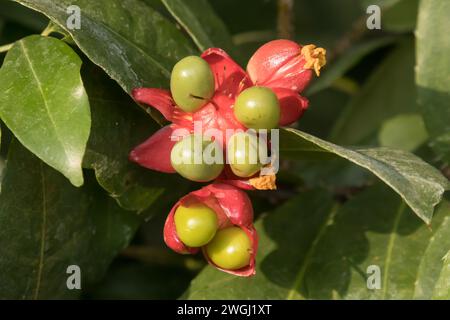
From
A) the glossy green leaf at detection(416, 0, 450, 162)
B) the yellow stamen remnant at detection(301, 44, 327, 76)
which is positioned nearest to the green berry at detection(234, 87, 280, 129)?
the yellow stamen remnant at detection(301, 44, 327, 76)

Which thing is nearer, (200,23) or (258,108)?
(258,108)

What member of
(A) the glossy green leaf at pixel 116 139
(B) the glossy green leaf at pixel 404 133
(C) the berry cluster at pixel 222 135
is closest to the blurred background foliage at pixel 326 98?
(B) the glossy green leaf at pixel 404 133

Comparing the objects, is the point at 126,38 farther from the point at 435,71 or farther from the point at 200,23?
the point at 435,71

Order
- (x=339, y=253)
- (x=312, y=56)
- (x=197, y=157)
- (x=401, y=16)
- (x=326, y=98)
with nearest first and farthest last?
(x=197, y=157), (x=312, y=56), (x=339, y=253), (x=401, y=16), (x=326, y=98)

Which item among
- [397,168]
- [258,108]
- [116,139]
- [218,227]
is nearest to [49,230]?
[116,139]

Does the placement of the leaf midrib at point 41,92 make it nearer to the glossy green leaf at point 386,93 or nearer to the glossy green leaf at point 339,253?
the glossy green leaf at point 339,253
